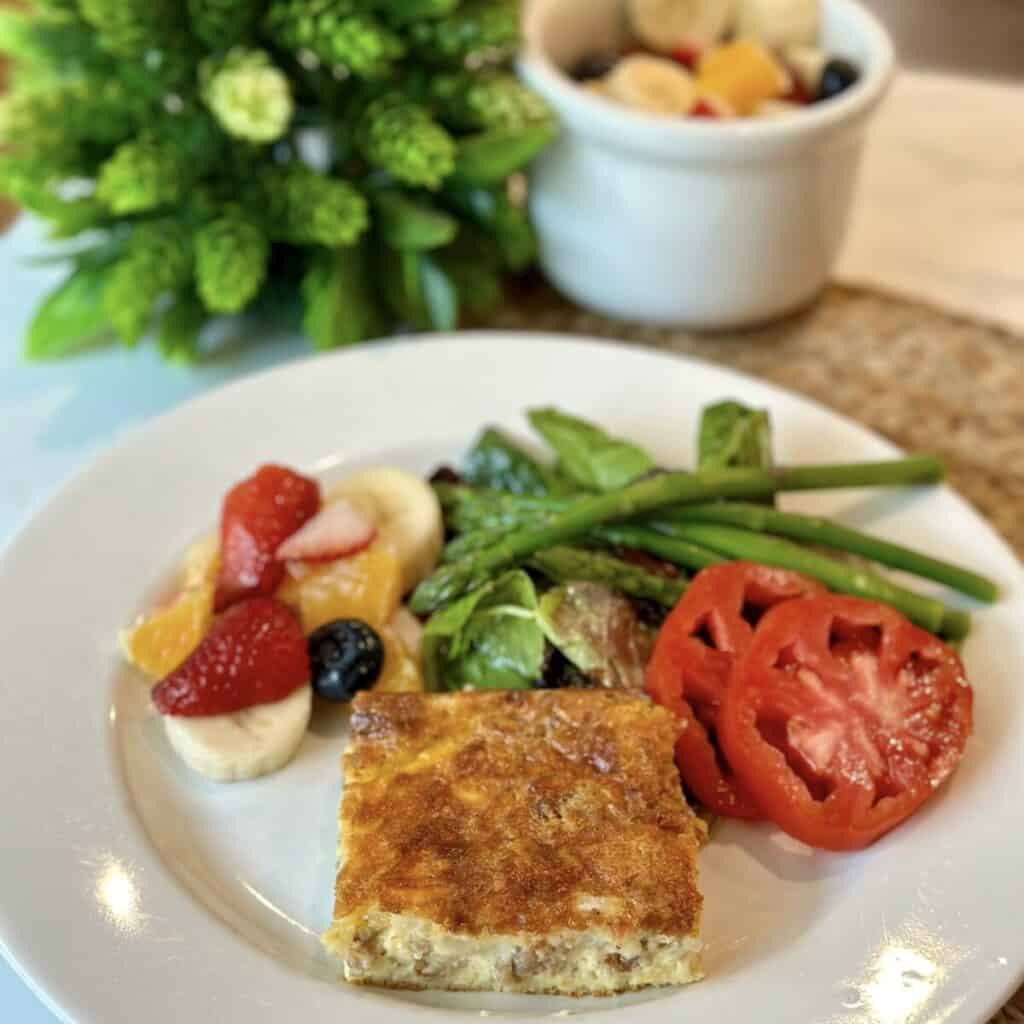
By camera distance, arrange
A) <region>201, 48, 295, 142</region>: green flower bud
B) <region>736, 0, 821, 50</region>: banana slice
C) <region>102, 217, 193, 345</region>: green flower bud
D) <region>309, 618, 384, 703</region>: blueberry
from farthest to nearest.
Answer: <region>736, 0, 821, 50</region>: banana slice, <region>102, 217, 193, 345</region>: green flower bud, <region>201, 48, 295, 142</region>: green flower bud, <region>309, 618, 384, 703</region>: blueberry

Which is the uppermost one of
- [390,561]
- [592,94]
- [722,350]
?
[592,94]

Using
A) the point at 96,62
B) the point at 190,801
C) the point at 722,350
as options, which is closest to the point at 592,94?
the point at 722,350

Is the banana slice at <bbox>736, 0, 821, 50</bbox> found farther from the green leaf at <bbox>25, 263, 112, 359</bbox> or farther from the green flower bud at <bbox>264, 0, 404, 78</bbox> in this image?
the green leaf at <bbox>25, 263, 112, 359</bbox>

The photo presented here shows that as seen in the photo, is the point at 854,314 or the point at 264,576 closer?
the point at 264,576

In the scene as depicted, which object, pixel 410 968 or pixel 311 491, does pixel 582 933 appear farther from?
pixel 311 491

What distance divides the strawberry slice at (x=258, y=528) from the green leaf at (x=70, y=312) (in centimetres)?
85

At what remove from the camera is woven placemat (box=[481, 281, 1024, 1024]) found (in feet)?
9.20

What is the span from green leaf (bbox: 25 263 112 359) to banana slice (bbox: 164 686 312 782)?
1.22 meters

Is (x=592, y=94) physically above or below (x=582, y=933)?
above

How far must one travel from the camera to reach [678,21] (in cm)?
310

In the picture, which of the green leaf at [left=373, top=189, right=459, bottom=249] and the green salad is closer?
the green salad

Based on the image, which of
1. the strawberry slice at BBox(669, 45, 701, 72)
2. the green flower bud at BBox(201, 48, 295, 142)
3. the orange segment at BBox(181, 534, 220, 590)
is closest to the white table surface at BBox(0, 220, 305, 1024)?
the orange segment at BBox(181, 534, 220, 590)

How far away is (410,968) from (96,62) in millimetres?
2141

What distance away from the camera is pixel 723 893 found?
186 centimetres
